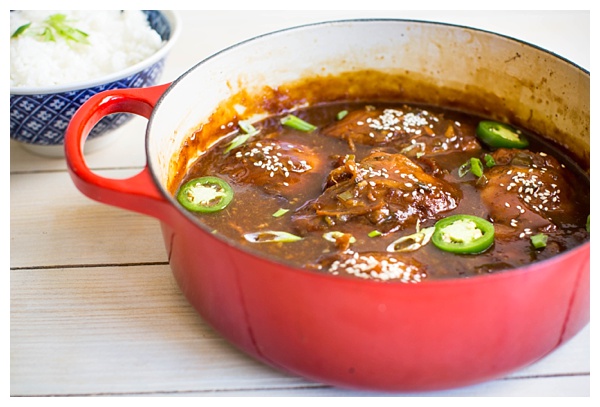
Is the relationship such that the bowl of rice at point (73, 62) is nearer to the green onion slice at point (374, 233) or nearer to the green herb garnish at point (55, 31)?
the green herb garnish at point (55, 31)

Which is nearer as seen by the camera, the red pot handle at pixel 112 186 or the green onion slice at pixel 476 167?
the red pot handle at pixel 112 186

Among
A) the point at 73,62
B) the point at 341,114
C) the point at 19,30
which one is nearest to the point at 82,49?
the point at 73,62

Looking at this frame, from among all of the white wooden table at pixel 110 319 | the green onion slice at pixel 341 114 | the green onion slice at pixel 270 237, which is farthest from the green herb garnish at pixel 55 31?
the green onion slice at pixel 270 237

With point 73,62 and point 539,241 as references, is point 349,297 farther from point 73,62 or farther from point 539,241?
point 73,62

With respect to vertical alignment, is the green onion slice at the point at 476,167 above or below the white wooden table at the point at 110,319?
above

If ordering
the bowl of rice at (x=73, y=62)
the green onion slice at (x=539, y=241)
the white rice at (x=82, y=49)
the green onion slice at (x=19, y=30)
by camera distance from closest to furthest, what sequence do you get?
the green onion slice at (x=539, y=241) → the bowl of rice at (x=73, y=62) → the white rice at (x=82, y=49) → the green onion slice at (x=19, y=30)

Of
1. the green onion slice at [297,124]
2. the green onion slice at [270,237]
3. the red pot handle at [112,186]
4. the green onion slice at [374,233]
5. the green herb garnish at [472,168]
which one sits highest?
the green herb garnish at [472,168]

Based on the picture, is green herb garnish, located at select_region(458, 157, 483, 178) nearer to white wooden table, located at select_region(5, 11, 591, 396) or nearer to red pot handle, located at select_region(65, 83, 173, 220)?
white wooden table, located at select_region(5, 11, 591, 396)

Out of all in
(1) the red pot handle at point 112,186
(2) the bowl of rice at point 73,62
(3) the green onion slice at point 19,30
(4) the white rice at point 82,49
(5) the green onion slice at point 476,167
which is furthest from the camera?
(3) the green onion slice at point 19,30
